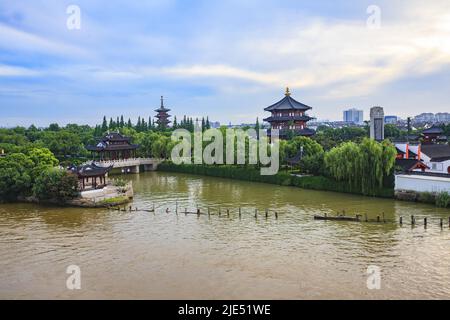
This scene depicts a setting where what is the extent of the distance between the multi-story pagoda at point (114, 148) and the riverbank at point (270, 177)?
445 centimetres

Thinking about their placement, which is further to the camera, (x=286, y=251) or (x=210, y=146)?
(x=210, y=146)

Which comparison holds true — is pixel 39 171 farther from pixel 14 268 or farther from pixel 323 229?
pixel 323 229

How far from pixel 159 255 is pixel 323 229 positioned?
9.03 m

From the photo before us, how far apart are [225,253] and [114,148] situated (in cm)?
3813

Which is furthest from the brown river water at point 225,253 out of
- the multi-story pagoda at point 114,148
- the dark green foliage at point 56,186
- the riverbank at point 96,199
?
the multi-story pagoda at point 114,148

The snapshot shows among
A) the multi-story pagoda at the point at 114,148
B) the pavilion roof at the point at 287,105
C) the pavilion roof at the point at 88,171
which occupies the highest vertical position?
the pavilion roof at the point at 287,105

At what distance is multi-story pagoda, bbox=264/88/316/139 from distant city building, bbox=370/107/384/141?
8.58 meters

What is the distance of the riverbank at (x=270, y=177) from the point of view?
120 ft

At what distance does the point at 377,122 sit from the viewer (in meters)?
64.0

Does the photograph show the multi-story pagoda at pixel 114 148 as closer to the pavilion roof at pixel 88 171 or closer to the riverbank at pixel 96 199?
the pavilion roof at pixel 88 171

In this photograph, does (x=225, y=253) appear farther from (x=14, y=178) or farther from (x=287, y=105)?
(x=287, y=105)
